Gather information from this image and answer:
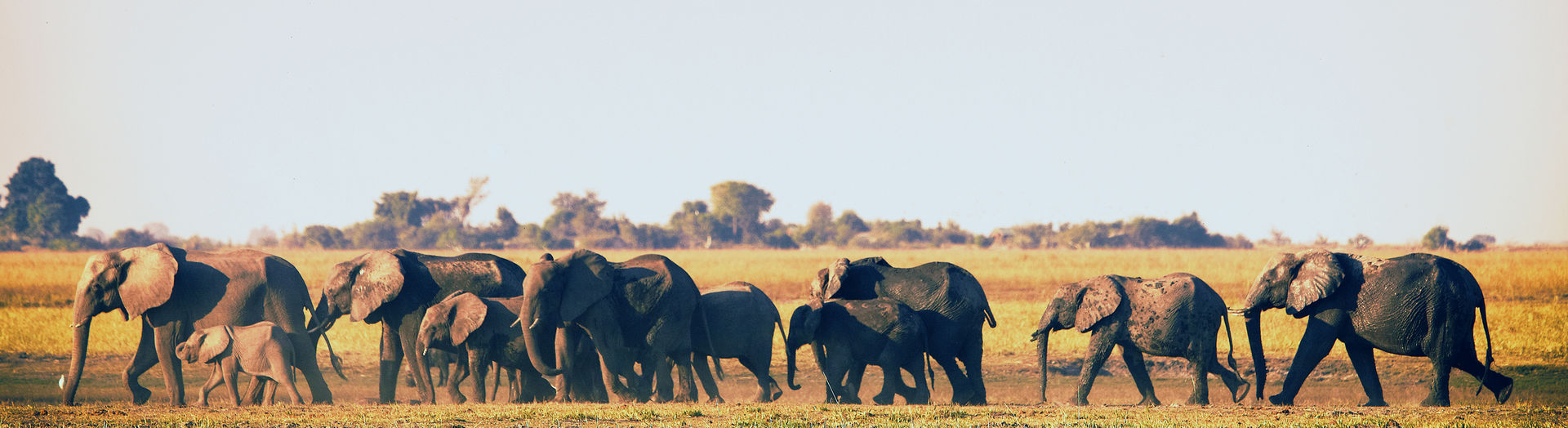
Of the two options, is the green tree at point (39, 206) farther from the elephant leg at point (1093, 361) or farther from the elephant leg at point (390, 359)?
the elephant leg at point (1093, 361)

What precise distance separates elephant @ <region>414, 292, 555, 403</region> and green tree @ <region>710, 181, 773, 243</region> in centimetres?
7338

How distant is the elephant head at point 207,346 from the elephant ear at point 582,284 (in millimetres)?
3411

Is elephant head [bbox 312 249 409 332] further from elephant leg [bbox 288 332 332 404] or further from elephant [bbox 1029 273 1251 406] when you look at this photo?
elephant [bbox 1029 273 1251 406]

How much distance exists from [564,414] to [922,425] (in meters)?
3.19

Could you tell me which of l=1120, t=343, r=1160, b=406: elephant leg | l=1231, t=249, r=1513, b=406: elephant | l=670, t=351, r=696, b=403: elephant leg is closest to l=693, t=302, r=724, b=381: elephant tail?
l=670, t=351, r=696, b=403: elephant leg

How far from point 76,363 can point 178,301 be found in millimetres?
1207

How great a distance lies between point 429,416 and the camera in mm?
11484

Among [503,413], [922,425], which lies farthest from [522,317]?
[922,425]

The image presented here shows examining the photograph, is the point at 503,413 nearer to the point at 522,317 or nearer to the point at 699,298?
the point at 522,317

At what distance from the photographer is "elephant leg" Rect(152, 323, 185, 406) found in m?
14.3

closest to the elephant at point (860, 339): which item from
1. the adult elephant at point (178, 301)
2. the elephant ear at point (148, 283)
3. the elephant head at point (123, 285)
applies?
the adult elephant at point (178, 301)

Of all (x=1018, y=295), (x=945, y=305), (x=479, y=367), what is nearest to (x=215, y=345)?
(x=479, y=367)

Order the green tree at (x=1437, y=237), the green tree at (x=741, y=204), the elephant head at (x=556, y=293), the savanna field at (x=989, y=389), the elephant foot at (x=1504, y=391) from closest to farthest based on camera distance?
the savanna field at (x=989, y=389) < the elephant head at (x=556, y=293) < the elephant foot at (x=1504, y=391) < the green tree at (x=1437, y=237) < the green tree at (x=741, y=204)

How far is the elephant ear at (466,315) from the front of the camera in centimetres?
1364
